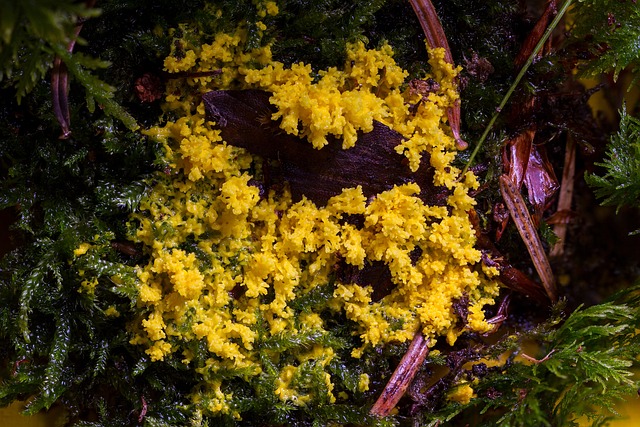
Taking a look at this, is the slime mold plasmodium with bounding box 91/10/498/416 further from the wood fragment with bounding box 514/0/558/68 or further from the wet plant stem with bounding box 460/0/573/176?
the wood fragment with bounding box 514/0/558/68

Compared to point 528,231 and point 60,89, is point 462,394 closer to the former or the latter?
point 528,231

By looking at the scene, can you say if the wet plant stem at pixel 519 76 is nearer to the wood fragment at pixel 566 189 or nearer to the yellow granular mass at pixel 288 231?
the yellow granular mass at pixel 288 231

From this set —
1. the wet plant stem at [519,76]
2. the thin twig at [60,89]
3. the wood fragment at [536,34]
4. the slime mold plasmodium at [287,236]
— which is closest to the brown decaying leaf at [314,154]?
the slime mold plasmodium at [287,236]

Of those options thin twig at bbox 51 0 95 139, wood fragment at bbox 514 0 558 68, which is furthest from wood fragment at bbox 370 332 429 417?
thin twig at bbox 51 0 95 139

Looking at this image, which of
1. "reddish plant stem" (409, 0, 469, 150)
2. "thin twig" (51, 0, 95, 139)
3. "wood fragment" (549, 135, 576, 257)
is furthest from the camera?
"wood fragment" (549, 135, 576, 257)

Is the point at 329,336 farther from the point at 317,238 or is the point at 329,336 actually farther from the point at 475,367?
the point at 475,367

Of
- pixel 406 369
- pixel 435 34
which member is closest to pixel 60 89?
pixel 435 34
